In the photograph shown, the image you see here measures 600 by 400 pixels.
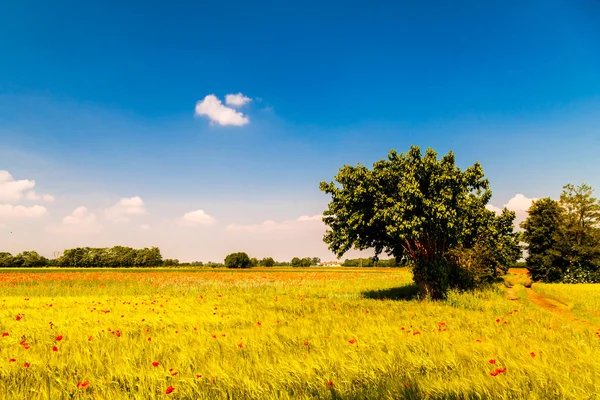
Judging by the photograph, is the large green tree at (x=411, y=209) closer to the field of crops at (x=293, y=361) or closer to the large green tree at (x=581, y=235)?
the field of crops at (x=293, y=361)

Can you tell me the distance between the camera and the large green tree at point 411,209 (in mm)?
16656

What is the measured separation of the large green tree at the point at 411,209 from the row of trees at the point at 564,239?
25763 millimetres

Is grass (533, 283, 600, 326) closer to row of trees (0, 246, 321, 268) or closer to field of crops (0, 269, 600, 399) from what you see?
field of crops (0, 269, 600, 399)

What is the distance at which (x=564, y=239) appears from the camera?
1508 inches

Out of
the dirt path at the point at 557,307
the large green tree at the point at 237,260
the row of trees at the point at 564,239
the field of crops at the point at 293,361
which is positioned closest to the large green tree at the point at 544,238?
the row of trees at the point at 564,239

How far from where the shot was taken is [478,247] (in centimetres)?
2358

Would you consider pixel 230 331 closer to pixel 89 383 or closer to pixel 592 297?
pixel 89 383

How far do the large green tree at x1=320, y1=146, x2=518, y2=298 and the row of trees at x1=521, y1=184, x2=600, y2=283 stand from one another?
25.8 meters

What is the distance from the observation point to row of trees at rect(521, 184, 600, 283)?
123 ft

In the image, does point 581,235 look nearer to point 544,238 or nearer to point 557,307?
A: point 544,238

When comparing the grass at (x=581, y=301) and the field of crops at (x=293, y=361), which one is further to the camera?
the grass at (x=581, y=301)

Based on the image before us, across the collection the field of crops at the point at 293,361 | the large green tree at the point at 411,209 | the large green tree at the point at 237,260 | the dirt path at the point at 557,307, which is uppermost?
the large green tree at the point at 411,209

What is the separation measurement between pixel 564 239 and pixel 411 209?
34.7m

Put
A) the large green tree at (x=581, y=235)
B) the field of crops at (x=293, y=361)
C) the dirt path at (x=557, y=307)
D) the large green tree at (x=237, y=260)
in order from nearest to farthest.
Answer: the field of crops at (x=293, y=361), the dirt path at (x=557, y=307), the large green tree at (x=581, y=235), the large green tree at (x=237, y=260)
